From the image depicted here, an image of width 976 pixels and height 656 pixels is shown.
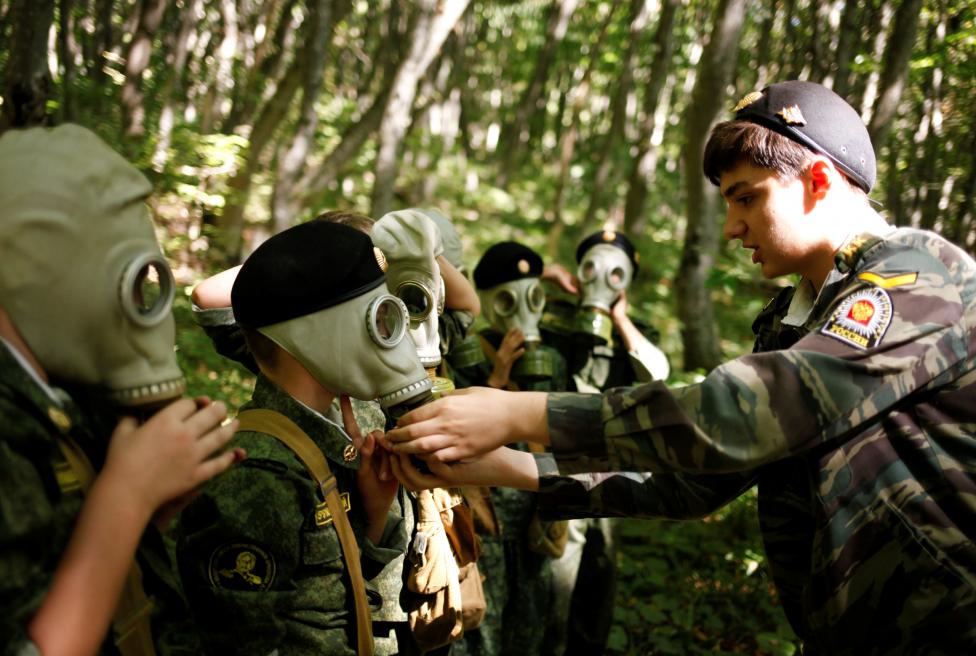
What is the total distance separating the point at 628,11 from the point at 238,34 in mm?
10070

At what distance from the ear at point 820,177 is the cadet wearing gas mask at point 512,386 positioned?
1.77 m

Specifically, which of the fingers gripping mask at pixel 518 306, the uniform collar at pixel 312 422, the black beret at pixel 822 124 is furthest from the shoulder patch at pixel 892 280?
the fingers gripping mask at pixel 518 306

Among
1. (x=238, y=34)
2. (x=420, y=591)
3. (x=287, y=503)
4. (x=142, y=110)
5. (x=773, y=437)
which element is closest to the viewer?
(x=773, y=437)

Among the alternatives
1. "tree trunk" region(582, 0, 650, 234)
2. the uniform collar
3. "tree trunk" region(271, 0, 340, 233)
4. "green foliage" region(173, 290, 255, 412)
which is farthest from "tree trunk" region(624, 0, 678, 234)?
the uniform collar

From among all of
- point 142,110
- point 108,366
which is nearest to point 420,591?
point 108,366

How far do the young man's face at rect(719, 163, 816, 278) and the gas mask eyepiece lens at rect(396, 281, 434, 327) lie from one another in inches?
41.0

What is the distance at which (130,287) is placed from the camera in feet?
3.85

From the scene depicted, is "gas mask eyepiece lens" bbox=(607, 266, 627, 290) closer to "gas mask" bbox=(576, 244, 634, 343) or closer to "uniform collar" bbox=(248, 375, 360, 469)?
"gas mask" bbox=(576, 244, 634, 343)

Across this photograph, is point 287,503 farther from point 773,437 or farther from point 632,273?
point 632,273

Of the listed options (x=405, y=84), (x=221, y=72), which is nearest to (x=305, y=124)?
(x=405, y=84)

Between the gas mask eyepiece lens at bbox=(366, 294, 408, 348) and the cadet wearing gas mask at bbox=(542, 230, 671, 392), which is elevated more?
the gas mask eyepiece lens at bbox=(366, 294, 408, 348)

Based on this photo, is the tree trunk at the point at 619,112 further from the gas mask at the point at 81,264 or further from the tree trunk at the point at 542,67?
the gas mask at the point at 81,264

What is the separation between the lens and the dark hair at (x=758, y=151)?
6.40 feet

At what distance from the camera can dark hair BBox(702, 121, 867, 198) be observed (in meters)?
1.95
